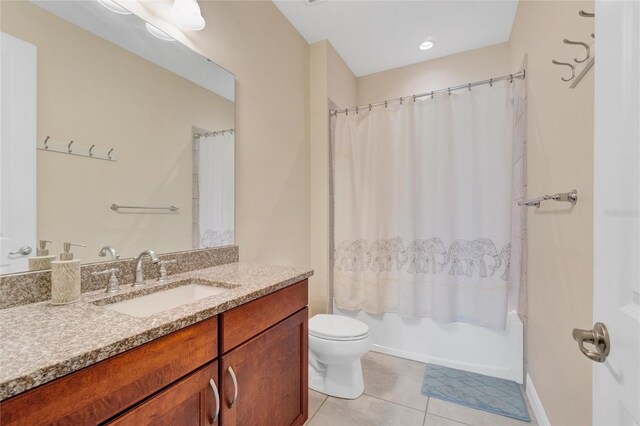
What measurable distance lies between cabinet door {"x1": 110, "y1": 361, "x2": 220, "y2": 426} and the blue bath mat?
4.91 feet

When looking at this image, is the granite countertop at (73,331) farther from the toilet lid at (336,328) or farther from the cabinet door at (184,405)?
the toilet lid at (336,328)

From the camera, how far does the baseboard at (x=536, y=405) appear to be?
149 centimetres

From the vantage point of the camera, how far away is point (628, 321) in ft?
1.61

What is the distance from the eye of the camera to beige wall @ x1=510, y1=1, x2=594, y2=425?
1.03m

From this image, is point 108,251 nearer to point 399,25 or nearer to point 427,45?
point 399,25

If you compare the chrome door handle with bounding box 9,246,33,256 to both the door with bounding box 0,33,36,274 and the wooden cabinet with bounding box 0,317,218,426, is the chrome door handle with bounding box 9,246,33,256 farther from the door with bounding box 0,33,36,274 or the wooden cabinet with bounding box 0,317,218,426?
the wooden cabinet with bounding box 0,317,218,426

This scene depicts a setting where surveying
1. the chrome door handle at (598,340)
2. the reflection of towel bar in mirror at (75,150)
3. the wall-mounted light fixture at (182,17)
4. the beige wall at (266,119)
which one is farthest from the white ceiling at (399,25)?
the chrome door handle at (598,340)

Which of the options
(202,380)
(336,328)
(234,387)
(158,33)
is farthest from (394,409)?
(158,33)

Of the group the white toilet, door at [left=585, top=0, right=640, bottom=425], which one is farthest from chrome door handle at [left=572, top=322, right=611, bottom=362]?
the white toilet

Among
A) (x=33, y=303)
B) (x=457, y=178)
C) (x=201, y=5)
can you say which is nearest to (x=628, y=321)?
(x=33, y=303)

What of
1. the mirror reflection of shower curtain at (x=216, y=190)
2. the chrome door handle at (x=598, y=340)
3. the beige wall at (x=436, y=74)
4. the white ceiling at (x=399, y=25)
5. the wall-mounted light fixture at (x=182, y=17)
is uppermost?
the white ceiling at (x=399, y=25)

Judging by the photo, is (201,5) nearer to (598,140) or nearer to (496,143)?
(598,140)

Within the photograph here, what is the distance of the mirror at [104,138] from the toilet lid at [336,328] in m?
0.82

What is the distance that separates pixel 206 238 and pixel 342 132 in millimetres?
1484
